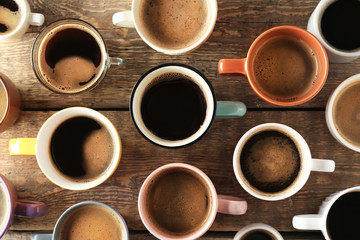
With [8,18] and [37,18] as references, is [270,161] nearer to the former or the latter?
[37,18]

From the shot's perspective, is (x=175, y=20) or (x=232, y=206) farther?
(x=175, y=20)

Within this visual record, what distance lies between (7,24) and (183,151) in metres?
0.66

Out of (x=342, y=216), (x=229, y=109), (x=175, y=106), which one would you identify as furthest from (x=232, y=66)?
(x=342, y=216)

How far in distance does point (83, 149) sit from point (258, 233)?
1.87 feet

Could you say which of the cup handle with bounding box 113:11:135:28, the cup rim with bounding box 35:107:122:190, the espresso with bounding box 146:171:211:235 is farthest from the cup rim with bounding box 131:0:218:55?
the espresso with bounding box 146:171:211:235

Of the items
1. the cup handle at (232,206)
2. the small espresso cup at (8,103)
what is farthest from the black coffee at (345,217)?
the small espresso cup at (8,103)

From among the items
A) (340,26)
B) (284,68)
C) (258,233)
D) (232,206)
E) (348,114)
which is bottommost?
(258,233)

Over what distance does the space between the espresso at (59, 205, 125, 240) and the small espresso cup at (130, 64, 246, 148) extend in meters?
0.29

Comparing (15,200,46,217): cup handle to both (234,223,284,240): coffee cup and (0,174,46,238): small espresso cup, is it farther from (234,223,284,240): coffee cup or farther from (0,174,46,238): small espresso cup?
(234,223,284,240): coffee cup

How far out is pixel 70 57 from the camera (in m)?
1.03

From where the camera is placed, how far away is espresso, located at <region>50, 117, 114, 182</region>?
100 cm

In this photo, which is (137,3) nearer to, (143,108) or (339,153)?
(143,108)

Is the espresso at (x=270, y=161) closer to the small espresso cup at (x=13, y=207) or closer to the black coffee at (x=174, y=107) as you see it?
the black coffee at (x=174, y=107)

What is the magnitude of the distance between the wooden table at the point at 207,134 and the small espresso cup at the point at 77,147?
0.16 feet
